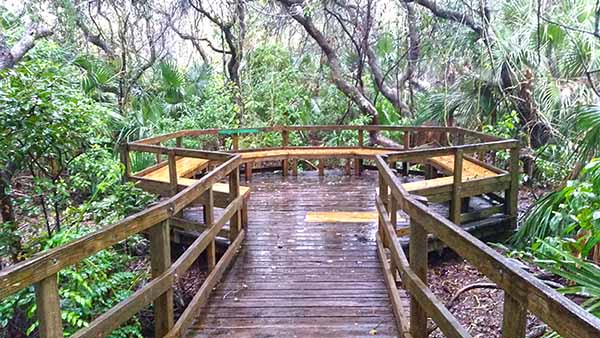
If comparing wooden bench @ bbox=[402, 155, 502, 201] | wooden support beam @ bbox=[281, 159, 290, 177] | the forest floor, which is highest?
wooden bench @ bbox=[402, 155, 502, 201]

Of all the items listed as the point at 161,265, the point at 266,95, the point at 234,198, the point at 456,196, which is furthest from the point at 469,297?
the point at 266,95

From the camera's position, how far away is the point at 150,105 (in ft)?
30.1

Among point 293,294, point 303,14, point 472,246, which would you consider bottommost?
point 293,294

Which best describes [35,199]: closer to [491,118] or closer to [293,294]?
[293,294]

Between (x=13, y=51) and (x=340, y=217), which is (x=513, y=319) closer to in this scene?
(x=340, y=217)

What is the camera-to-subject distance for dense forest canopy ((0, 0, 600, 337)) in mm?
3629

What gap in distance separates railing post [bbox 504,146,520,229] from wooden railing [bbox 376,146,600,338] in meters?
1.20

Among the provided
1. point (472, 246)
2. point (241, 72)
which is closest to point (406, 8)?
point (241, 72)

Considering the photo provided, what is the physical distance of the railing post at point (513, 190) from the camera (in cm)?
580

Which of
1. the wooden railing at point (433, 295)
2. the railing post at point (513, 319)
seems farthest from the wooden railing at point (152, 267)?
the railing post at point (513, 319)

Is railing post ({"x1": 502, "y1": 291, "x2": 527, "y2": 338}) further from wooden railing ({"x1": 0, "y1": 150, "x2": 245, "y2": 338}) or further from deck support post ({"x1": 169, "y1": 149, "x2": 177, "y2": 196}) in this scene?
deck support post ({"x1": 169, "y1": 149, "x2": 177, "y2": 196})

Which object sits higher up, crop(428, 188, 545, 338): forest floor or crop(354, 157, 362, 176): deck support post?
crop(354, 157, 362, 176): deck support post

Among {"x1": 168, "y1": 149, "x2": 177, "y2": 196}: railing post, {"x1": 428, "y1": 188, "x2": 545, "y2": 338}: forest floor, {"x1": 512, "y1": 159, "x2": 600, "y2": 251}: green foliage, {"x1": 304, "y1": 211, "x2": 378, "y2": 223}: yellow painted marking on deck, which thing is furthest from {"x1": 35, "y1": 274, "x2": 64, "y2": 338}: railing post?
{"x1": 304, "y1": 211, "x2": 378, "y2": 223}: yellow painted marking on deck

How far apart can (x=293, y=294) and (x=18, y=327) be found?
229 centimetres
